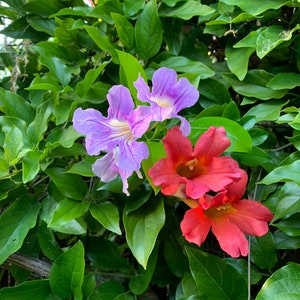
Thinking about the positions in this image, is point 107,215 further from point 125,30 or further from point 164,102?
point 125,30

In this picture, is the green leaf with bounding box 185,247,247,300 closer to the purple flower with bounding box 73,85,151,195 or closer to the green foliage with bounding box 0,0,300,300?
the green foliage with bounding box 0,0,300,300

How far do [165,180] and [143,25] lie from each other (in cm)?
39

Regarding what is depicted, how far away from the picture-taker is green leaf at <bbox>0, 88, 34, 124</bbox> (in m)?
0.81

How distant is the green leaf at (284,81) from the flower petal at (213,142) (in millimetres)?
247

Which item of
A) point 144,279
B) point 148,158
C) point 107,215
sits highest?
point 148,158

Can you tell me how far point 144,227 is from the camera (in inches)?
24.7

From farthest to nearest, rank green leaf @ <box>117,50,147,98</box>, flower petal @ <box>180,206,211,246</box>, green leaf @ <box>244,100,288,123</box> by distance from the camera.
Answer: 1. green leaf @ <box>244,100,288,123</box>
2. green leaf @ <box>117,50,147,98</box>
3. flower petal @ <box>180,206,211,246</box>

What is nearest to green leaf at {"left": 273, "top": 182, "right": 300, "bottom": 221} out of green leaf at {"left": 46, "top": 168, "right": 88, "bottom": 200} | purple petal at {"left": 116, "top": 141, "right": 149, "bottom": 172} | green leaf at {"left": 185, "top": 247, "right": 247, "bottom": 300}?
green leaf at {"left": 185, "top": 247, "right": 247, "bottom": 300}

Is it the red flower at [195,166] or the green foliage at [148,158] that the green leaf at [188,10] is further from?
the red flower at [195,166]

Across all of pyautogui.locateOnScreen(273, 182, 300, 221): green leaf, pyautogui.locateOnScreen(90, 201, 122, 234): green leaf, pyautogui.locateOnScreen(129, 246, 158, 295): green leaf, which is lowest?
pyautogui.locateOnScreen(129, 246, 158, 295): green leaf

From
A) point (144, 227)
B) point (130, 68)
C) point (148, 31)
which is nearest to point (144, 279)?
point (144, 227)

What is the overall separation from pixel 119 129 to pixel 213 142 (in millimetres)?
126

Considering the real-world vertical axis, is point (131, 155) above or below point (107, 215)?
above

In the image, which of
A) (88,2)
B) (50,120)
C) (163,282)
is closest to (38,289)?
(163,282)
